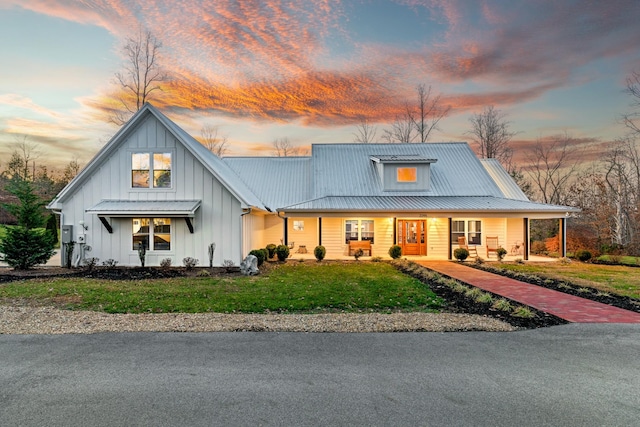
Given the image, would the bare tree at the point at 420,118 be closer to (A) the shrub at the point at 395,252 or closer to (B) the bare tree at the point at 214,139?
(B) the bare tree at the point at 214,139

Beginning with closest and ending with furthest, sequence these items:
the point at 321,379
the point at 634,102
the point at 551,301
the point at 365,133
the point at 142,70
Result: the point at 321,379, the point at 551,301, the point at 634,102, the point at 142,70, the point at 365,133

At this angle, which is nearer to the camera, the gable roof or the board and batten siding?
the gable roof

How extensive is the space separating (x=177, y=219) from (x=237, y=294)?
661 centimetres

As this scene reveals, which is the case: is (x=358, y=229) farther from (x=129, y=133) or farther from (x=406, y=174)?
(x=129, y=133)

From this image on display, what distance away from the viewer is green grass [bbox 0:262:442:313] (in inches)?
286

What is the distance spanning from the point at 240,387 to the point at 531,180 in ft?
122

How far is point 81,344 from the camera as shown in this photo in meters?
5.00

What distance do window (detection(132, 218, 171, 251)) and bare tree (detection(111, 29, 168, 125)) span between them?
42.7 ft

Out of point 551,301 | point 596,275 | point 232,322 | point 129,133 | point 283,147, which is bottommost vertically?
point 596,275

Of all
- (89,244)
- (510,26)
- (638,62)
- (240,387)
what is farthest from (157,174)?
(638,62)

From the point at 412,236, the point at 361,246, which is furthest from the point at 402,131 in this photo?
the point at 361,246

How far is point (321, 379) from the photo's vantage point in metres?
3.84

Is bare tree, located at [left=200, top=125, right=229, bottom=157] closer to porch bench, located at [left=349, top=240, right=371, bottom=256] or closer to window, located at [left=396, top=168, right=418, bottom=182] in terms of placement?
window, located at [left=396, top=168, right=418, bottom=182]

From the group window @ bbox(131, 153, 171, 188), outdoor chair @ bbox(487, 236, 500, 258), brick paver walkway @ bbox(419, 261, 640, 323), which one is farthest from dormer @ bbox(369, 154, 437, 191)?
window @ bbox(131, 153, 171, 188)
